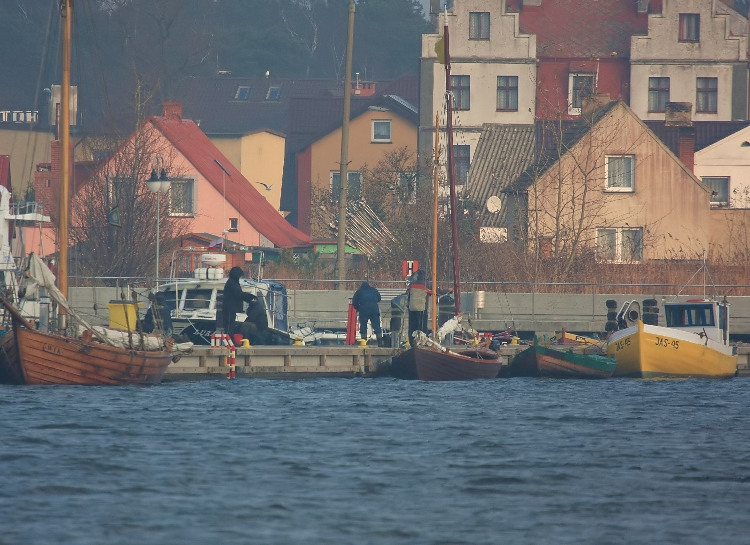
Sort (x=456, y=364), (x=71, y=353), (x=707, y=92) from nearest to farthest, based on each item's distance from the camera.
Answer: (x=71, y=353)
(x=456, y=364)
(x=707, y=92)

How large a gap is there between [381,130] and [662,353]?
44096 millimetres

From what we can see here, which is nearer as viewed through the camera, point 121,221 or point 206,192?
point 121,221

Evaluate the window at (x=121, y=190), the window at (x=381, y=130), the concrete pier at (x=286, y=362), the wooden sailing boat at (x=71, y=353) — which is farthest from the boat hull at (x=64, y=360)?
the window at (x=381, y=130)

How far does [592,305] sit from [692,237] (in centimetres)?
1313

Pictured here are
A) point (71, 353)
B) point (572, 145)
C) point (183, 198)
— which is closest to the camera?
point (71, 353)

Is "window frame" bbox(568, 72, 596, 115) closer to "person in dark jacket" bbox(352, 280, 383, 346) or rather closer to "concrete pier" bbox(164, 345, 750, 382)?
"person in dark jacket" bbox(352, 280, 383, 346)

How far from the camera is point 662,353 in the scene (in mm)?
36219

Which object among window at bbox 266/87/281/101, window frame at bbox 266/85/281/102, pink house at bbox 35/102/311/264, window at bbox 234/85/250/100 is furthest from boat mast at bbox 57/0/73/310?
window at bbox 266/87/281/101

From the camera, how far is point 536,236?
5022cm

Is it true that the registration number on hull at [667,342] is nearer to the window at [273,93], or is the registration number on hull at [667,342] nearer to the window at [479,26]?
the window at [479,26]

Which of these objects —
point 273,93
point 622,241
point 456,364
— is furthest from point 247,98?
point 456,364

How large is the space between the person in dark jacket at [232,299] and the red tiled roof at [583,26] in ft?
130

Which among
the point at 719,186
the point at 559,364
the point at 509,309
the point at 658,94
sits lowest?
the point at 559,364

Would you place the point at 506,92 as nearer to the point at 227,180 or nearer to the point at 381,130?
the point at 381,130
